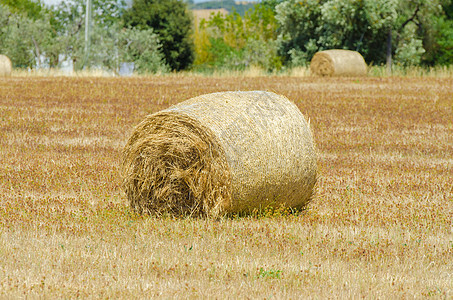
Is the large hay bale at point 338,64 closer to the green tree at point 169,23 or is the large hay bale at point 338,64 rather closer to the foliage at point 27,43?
the foliage at point 27,43

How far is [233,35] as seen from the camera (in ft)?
205

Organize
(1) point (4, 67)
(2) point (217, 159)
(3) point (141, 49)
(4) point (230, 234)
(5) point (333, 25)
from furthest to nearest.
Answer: (3) point (141, 49) → (5) point (333, 25) → (1) point (4, 67) → (2) point (217, 159) → (4) point (230, 234)

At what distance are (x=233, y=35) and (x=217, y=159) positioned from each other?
184 ft

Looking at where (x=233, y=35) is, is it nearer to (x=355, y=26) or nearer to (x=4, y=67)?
(x=355, y=26)

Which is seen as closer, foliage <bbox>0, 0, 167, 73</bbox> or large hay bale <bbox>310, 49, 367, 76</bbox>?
large hay bale <bbox>310, 49, 367, 76</bbox>

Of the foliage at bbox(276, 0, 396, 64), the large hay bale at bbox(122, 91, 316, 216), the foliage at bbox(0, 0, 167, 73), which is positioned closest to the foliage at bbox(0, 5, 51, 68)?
the foliage at bbox(0, 0, 167, 73)

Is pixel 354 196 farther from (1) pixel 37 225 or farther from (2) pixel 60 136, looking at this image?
(2) pixel 60 136

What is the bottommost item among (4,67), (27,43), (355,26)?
(4,67)

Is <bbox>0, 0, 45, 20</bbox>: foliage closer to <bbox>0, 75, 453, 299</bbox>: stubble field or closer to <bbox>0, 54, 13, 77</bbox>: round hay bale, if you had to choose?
<bbox>0, 54, 13, 77</bbox>: round hay bale

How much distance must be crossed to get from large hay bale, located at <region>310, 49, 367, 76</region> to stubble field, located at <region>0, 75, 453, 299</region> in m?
18.4

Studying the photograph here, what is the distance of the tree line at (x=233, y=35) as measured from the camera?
41.0 metres

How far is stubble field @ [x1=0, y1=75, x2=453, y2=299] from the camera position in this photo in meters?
5.74

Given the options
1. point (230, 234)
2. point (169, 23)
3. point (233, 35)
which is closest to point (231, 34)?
point (233, 35)

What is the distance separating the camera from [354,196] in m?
9.63
